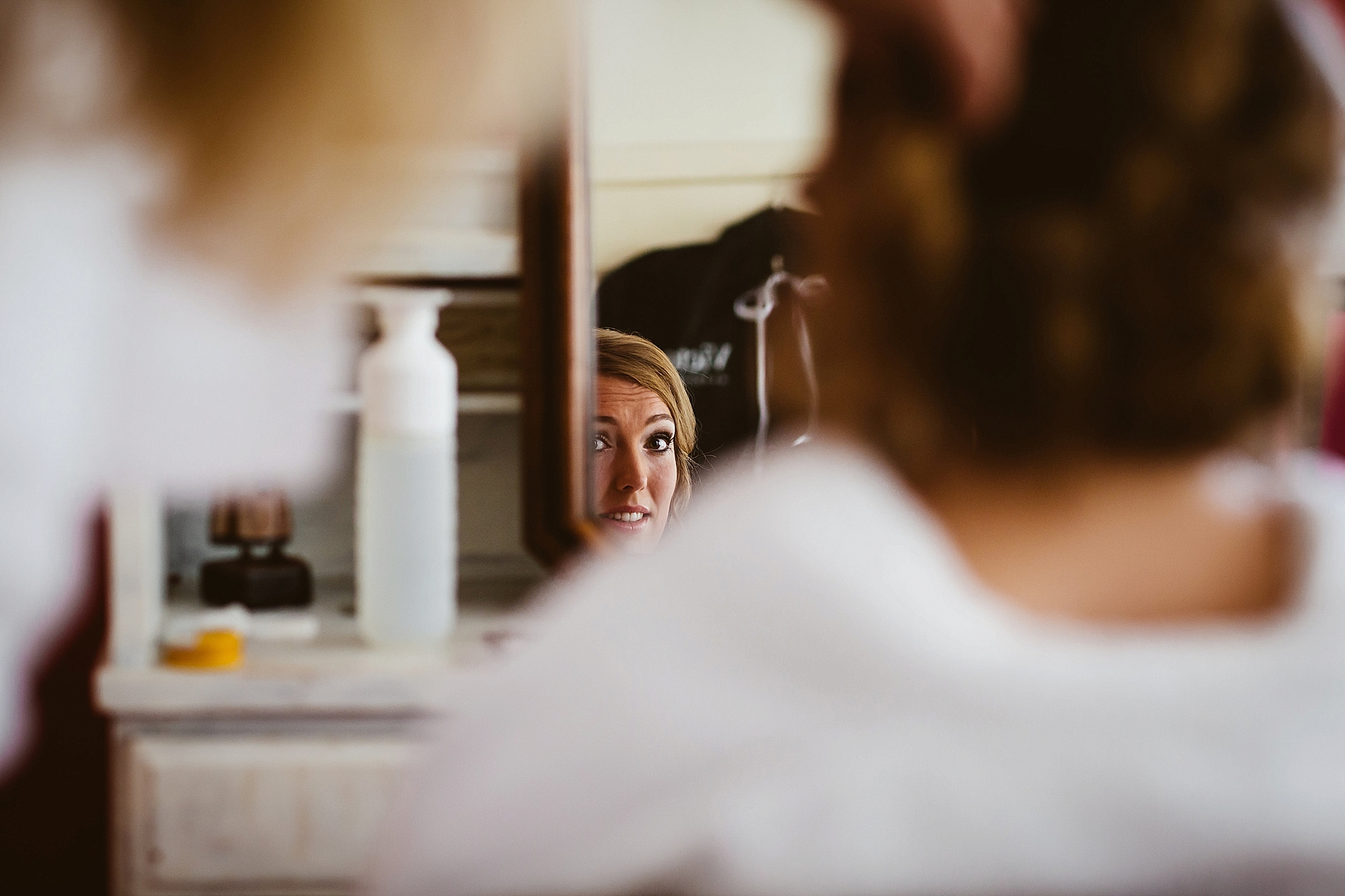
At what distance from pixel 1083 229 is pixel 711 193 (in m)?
0.77

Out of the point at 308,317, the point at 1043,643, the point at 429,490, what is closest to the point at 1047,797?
the point at 1043,643

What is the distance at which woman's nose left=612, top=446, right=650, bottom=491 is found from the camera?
110 centimetres

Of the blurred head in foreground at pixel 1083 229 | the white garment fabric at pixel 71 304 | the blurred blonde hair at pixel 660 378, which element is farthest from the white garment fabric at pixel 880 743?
the blurred blonde hair at pixel 660 378

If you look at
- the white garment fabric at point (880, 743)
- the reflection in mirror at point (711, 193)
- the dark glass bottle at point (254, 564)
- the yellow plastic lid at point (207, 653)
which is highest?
the reflection in mirror at point (711, 193)

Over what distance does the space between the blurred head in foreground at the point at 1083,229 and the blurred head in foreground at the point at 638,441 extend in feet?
2.39

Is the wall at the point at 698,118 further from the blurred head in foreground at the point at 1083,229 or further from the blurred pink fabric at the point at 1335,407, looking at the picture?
the blurred head in foreground at the point at 1083,229

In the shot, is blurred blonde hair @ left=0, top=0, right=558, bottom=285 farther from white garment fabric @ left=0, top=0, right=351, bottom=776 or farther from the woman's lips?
the woman's lips

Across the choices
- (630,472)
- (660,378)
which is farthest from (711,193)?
(630,472)

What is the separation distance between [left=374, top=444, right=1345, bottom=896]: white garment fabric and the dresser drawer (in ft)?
2.31

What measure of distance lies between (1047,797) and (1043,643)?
37mm

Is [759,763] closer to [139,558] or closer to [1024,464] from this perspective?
[1024,464]

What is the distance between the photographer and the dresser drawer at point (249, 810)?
3.01 feet

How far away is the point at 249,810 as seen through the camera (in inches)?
36.4

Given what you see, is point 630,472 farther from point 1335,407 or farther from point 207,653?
point 1335,407
